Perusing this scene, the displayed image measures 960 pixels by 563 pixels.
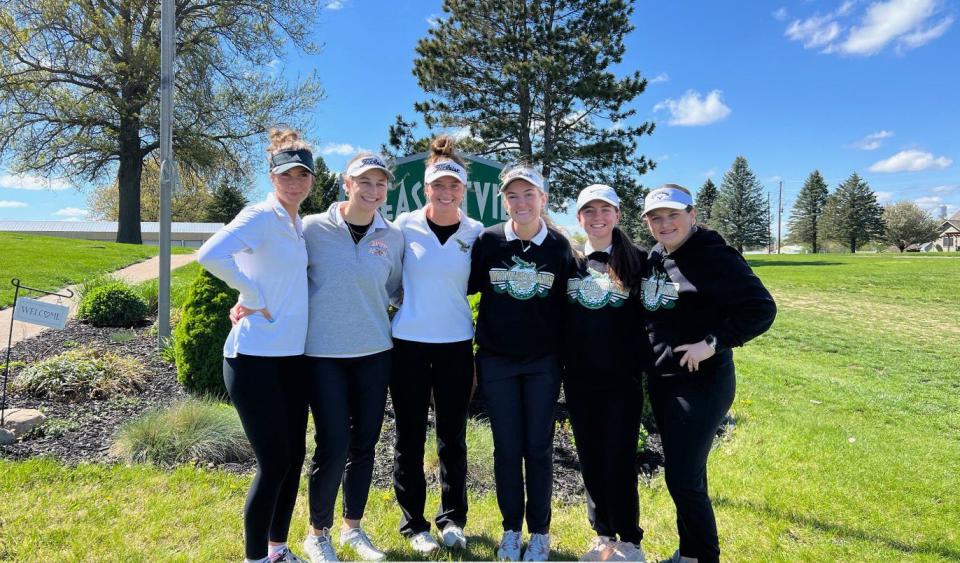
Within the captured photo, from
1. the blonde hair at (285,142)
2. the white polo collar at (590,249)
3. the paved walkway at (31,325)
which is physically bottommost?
the paved walkway at (31,325)

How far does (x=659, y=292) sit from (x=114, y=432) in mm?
4155

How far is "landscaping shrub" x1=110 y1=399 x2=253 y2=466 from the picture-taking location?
3.97m

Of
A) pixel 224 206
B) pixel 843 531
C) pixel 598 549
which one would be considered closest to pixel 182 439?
pixel 598 549

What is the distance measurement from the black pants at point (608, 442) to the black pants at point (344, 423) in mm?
1010

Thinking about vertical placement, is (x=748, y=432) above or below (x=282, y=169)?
below

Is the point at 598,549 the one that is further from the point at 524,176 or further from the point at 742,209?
the point at 742,209

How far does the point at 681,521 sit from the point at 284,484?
6.48 feet

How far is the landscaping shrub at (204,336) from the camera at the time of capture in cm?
524

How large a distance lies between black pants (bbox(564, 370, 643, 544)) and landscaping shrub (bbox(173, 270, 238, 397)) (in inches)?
146

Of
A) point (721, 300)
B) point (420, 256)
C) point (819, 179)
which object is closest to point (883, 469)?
point (721, 300)

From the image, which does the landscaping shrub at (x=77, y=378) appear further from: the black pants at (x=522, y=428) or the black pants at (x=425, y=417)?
the black pants at (x=522, y=428)

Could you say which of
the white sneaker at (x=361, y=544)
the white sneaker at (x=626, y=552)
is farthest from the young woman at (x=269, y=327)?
the white sneaker at (x=626, y=552)

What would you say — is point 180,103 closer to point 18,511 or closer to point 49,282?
point 49,282

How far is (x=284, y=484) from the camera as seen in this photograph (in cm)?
273
